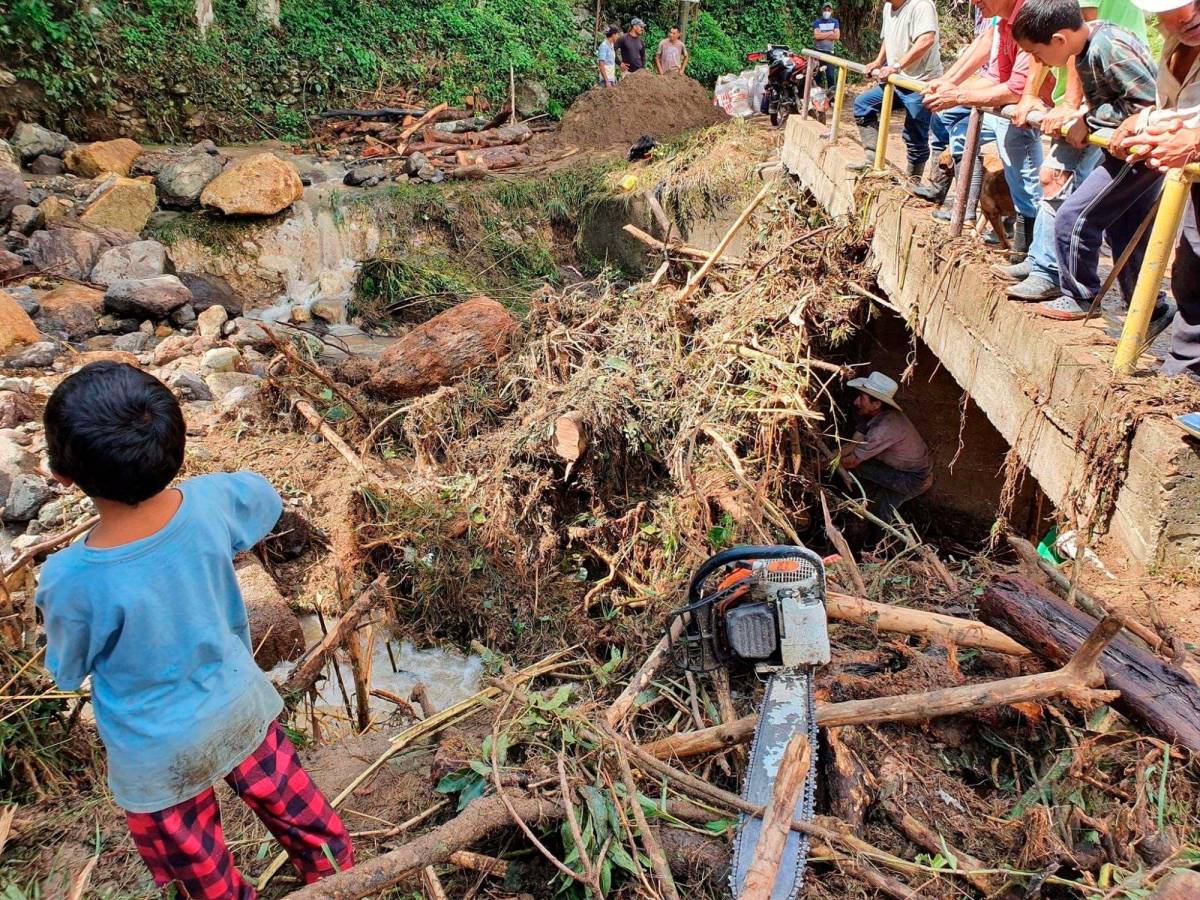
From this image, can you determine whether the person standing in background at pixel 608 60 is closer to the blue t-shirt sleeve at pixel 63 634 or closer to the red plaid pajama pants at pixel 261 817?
the red plaid pajama pants at pixel 261 817

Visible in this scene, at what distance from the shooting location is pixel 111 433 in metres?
1.90

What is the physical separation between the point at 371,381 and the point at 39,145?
825 cm

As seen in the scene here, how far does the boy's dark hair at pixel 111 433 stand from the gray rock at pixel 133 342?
7.62 metres

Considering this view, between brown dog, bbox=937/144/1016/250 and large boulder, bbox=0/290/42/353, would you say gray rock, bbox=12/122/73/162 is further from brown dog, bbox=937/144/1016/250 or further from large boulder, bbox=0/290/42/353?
brown dog, bbox=937/144/1016/250

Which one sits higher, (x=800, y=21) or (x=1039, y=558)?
(x=800, y=21)

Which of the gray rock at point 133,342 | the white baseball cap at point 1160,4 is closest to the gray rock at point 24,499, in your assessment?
the gray rock at point 133,342

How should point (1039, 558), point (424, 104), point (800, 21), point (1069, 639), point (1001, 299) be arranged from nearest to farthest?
point (1069, 639) → point (1039, 558) → point (1001, 299) → point (424, 104) → point (800, 21)

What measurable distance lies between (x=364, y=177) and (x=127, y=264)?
3.82m

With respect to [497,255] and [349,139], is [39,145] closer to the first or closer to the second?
[349,139]

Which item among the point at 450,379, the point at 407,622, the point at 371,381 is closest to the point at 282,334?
the point at 371,381

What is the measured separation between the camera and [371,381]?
7.60m

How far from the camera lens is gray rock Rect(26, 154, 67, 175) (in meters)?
11.7

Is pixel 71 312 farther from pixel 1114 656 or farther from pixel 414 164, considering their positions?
pixel 1114 656

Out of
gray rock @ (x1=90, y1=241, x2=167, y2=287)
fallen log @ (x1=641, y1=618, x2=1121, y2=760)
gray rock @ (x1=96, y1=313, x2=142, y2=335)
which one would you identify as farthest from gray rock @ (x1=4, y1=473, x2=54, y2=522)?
fallen log @ (x1=641, y1=618, x2=1121, y2=760)
